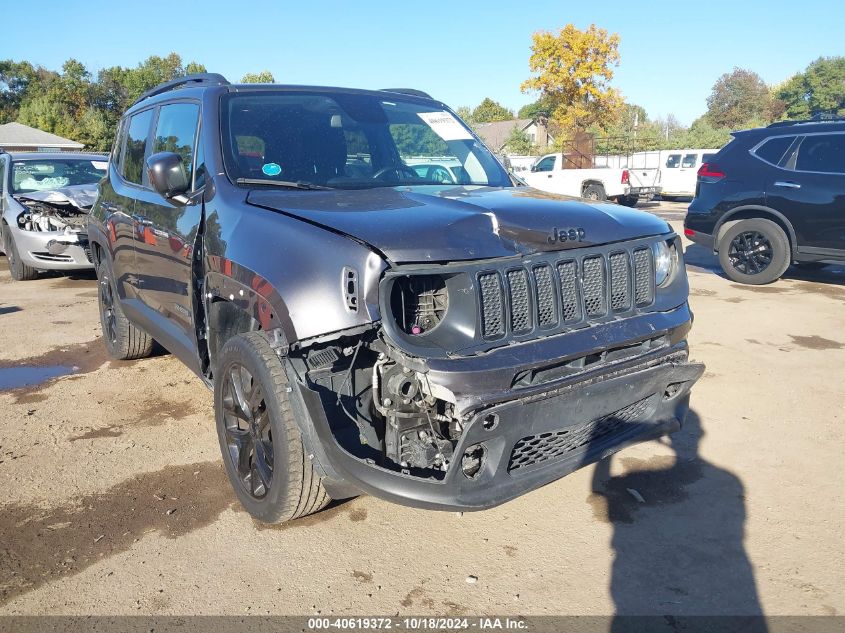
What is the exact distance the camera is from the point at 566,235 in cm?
288

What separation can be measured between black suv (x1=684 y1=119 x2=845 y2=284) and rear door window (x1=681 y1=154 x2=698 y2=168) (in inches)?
635

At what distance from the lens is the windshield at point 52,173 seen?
390 inches

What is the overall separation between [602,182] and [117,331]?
1605cm

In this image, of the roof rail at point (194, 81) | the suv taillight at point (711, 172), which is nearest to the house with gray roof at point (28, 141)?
the suv taillight at point (711, 172)

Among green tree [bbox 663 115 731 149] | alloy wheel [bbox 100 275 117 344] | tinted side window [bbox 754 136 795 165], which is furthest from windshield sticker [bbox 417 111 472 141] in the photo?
green tree [bbox 663 115 731 149]

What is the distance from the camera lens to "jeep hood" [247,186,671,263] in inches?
102

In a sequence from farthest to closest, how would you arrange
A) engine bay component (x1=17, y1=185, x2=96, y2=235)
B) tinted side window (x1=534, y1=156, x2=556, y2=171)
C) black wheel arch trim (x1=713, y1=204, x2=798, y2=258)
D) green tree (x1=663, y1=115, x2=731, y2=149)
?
green tree (x1=663, y1=115, x2=731, y2=149) → tinted side window (x1=534, y1=156, x2=556, y2=171) → engine bay component (x1=17, y1=185, x2=96, y2=235) → black wheel arch trim (x1=713, y1=204, x2=798, y2=258)

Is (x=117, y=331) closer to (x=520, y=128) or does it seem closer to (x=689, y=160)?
(x=689, y=160)

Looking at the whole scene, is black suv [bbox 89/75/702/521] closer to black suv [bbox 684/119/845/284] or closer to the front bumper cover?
the front bumper cover

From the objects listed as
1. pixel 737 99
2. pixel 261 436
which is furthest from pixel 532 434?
pixel 737 99

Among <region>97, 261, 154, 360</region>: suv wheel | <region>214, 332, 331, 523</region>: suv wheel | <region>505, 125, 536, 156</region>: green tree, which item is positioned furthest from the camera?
<region>505, 125, 536, 156</region>: green tree

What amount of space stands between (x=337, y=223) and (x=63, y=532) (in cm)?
194

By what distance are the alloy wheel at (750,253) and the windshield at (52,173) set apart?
8.71 m

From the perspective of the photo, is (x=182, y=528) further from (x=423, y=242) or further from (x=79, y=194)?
(x=79, y=194)
